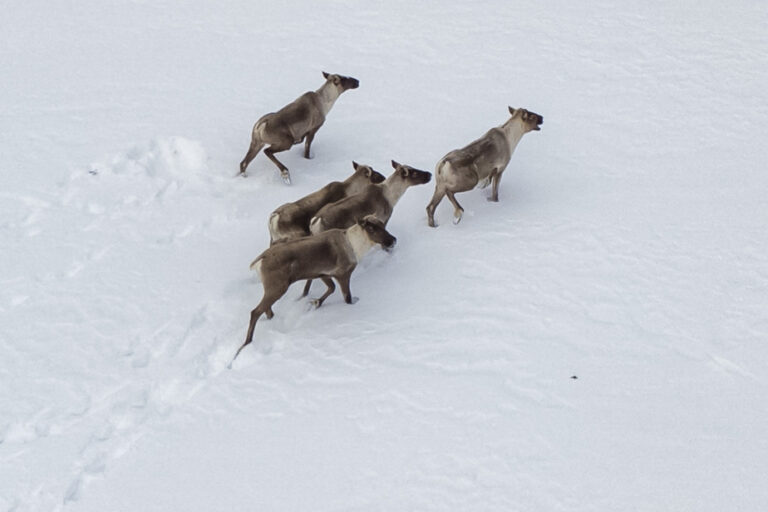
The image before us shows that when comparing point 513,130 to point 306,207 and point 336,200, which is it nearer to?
point 336,200

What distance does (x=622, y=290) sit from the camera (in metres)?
7.33

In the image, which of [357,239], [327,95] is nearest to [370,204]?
[357,239]

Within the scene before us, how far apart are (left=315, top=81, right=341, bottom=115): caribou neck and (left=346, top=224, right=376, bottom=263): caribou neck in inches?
98.9

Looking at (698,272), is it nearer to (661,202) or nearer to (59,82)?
(661,202)

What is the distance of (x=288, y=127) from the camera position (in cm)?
866

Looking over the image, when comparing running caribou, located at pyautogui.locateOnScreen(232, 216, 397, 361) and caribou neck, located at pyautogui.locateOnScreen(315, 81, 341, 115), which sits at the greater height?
caribou neck, located at pyautogui.locateOnScreen(315, 81, 341, 115)

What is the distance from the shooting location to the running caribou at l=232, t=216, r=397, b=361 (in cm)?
668

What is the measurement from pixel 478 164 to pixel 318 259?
7.16 feet

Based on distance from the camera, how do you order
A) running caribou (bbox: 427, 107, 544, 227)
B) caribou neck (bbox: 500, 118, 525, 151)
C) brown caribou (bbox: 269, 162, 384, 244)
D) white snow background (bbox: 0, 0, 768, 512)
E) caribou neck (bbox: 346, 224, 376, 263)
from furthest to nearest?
caribou neck (bbox: 500, 118, 525, 151) < running caribou (bbox: 427, 107, 544, 227) < brown caribou (bbox: 269, 162, 384, 244) < caribou neck (bbox: 346, 224, 376, 263) < white snow background (bbox: 0, 0, 768, 512)

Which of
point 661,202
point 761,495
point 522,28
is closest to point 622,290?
point 661,202

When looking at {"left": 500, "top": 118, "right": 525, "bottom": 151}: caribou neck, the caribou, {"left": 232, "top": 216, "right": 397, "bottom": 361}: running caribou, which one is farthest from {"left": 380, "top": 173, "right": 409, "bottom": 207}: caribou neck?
{"left": 500, "top": 118, "right": 525, "bottom": 151}: caribou neck

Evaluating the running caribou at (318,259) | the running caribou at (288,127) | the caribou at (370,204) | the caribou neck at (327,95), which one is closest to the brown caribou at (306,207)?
the caribou at (370,204)

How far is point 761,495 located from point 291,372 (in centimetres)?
361

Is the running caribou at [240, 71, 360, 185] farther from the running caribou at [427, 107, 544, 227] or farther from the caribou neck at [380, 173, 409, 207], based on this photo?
the running caribou at [427, 107, 544, 227]
